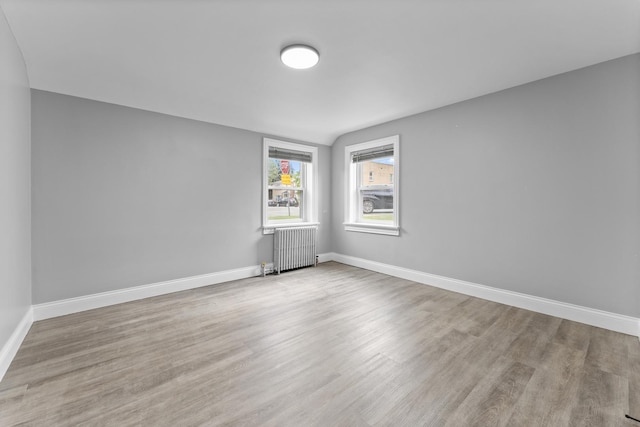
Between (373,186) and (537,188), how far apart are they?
7.75 feet

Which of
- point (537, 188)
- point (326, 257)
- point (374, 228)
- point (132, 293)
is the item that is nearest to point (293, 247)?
point (326, 257)

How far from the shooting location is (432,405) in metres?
1.57

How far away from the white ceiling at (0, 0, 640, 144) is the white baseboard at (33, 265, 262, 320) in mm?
2287

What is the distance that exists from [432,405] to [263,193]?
3631mm

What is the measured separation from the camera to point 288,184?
4918mm

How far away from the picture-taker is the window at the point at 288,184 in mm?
4551

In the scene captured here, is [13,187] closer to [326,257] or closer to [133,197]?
[133,197]

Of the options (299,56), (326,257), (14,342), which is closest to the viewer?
(14,342)

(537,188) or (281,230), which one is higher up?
(537,188)

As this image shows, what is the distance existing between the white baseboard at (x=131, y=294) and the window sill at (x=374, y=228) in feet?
6.27

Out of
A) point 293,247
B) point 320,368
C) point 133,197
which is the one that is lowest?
point 320,368

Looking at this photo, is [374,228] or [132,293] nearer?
[132,293]

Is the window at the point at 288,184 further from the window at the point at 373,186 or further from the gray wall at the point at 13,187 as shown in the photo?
the gray wall at the point at 13,187

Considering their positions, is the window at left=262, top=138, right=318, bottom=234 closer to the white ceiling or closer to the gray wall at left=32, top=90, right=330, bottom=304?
the gray wall at left=32, top=90, right=330, bottom=304
